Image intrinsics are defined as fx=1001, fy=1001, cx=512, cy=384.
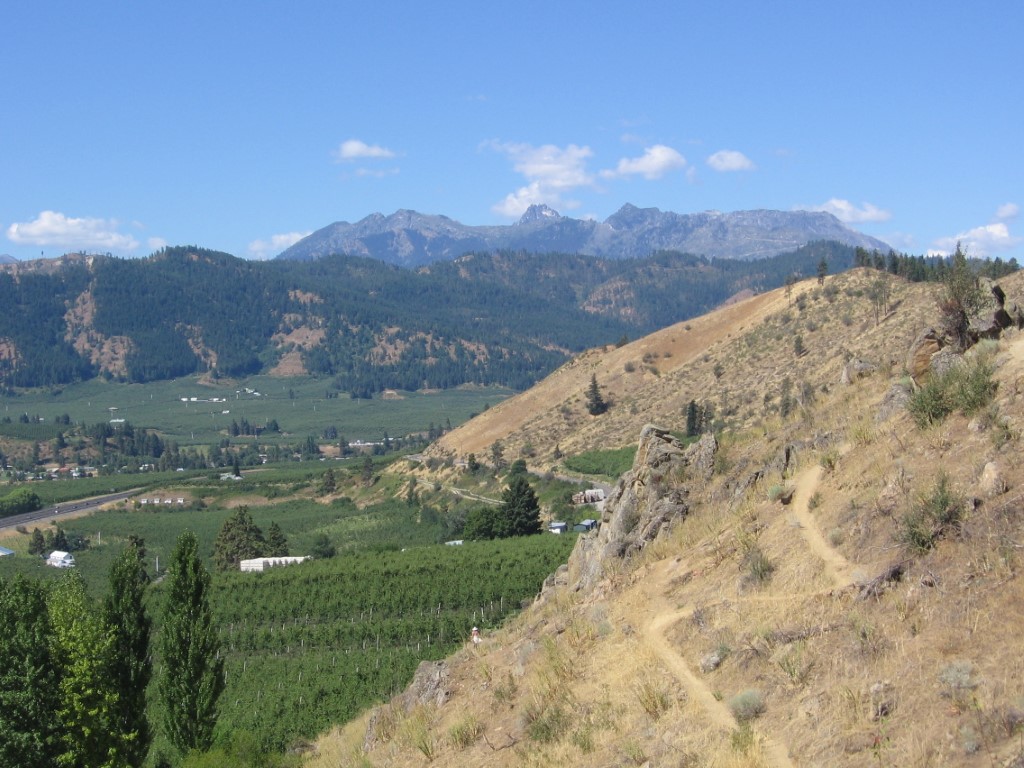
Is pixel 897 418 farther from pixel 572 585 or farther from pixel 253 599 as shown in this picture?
pixel 253 599

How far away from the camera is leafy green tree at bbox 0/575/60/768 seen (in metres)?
25.8

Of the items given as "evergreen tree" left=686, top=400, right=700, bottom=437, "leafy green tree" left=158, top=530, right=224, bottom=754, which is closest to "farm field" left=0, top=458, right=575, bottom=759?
"leafy green tree" left=158, top=530, right=224, bottom=754

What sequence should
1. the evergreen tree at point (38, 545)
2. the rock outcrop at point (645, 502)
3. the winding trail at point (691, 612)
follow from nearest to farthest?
the winding trail at point (691, 612) < the rock outcrop at point (645, 502) < the evergreen tree at point (38, 545)

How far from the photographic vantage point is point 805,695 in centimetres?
1346

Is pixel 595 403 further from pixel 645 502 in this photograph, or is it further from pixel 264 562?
pixel 645 502

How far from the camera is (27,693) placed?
26.0 metres

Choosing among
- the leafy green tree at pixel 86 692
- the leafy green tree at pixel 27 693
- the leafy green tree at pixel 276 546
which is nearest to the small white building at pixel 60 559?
the leafy green tree at pixel 276 546

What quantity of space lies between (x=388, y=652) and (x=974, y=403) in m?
34.9

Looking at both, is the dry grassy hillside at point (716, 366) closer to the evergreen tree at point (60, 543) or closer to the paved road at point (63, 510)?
the evergreen tree at point (60, 543)

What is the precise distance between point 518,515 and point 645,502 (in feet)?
168

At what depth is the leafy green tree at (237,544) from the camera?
81000 millimetres

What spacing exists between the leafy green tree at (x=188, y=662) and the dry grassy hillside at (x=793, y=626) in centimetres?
488

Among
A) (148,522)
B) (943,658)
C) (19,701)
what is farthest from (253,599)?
(148,522)

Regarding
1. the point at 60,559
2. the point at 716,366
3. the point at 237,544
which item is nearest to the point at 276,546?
the point at 237,544
